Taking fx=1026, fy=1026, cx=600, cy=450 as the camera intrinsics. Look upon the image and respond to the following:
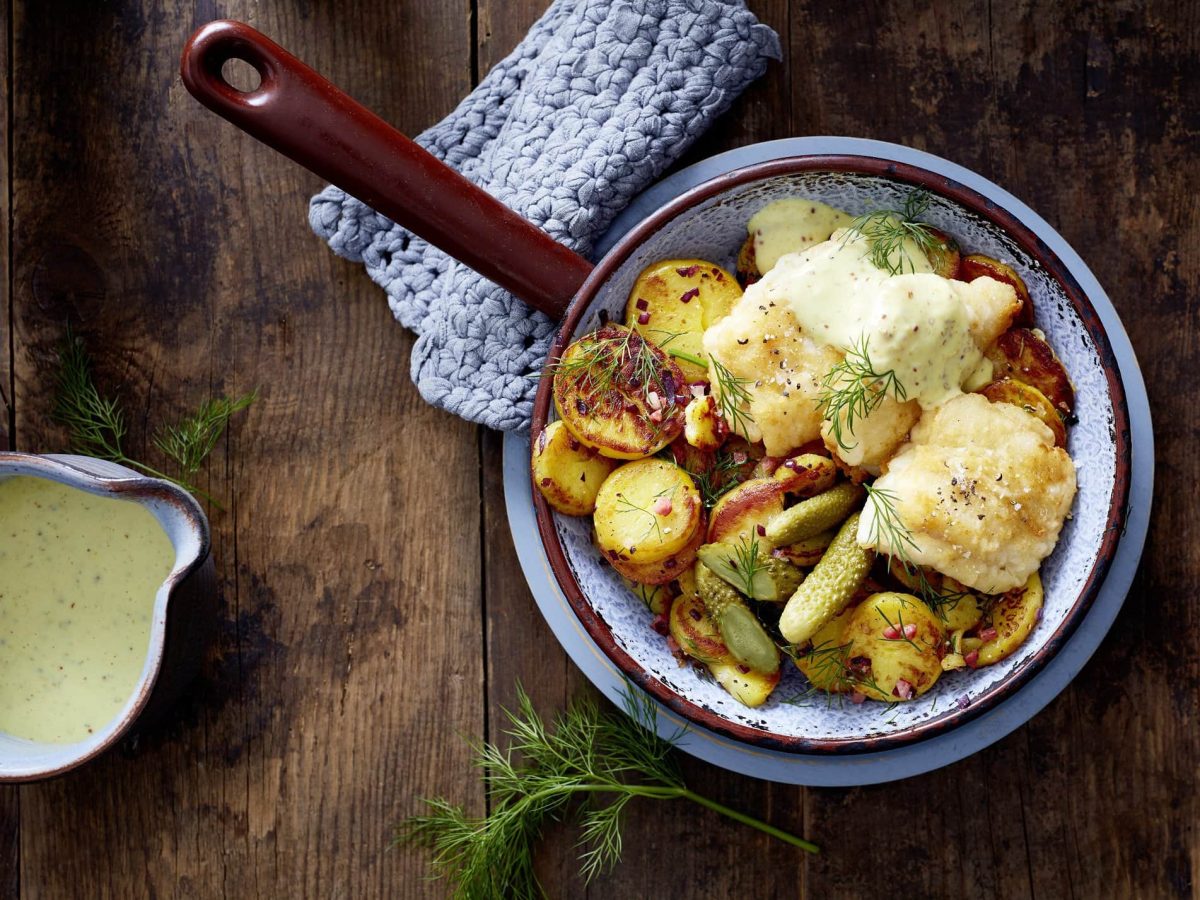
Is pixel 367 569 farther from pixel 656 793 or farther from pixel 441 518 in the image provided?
pixel 656 793

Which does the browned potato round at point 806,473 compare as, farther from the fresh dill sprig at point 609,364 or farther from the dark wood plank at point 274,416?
the dark wood plank at point 274,416

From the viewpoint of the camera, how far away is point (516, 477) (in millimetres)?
1711

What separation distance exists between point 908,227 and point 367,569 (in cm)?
108

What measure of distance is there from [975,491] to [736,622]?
379 millimetres

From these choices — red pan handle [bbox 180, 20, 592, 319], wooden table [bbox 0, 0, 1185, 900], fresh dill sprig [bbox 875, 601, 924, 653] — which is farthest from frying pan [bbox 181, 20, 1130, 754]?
wooden table [bbox 0, 0, 1185, 900]

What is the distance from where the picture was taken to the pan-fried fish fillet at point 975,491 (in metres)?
1.40

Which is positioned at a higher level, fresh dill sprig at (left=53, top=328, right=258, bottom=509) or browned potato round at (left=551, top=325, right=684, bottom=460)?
browned potato round at (left=551, top=325, right=684, bottom=460)

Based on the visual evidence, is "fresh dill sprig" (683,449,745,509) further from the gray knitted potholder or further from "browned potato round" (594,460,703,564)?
the gray knitted potholder

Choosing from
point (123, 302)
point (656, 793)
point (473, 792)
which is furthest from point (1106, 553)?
point (123, 302)

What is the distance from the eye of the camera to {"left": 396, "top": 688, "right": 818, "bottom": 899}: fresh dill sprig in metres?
1.76

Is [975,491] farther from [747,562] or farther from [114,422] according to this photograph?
[114,422]

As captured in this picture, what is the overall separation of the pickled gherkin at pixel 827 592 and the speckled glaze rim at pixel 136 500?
905 millimetres

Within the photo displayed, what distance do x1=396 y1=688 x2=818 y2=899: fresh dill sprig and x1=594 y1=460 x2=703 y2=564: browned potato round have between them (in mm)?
384

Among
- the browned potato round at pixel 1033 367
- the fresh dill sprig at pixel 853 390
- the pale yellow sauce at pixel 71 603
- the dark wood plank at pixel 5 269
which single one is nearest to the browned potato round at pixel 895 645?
the fresh dill sprig at pixel 853 390
